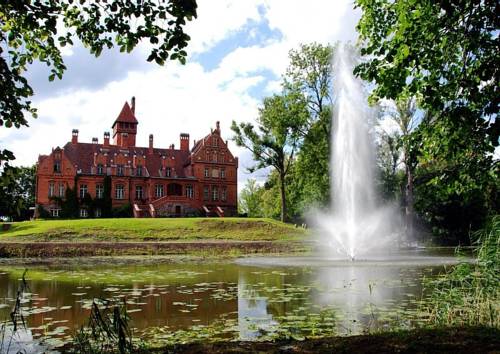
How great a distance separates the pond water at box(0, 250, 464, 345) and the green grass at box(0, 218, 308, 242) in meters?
17.8

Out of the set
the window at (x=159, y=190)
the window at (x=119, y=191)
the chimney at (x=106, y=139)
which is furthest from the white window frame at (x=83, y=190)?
the window at (x=159, y=190)

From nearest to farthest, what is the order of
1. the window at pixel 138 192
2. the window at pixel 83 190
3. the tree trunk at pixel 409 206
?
1. the tree trunk at pixel 409 206
2. the window at pixel 83 190
3. the window at pixel 138 192

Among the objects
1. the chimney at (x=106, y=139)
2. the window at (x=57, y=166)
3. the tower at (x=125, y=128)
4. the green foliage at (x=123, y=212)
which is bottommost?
the green foliage at (x=123, y=212)

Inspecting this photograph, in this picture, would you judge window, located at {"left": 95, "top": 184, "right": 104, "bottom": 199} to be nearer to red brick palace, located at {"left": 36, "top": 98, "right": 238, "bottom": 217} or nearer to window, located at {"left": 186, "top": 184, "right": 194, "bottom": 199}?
red brick palace, located at {"left": 36, "top": 98, "right": 238, "bottom": 217}

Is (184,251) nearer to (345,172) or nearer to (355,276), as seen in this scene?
(345,172)

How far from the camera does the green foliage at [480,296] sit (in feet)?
23.0

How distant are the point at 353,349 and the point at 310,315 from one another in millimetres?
4312

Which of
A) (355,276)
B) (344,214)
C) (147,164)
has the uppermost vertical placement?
(147,164)

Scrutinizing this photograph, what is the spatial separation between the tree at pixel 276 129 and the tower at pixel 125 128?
19839 mm

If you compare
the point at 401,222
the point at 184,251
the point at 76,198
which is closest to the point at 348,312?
the point at 184,251

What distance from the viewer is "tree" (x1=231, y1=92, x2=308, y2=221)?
149 ft

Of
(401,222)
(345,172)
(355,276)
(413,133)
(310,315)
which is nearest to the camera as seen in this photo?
(413,133)

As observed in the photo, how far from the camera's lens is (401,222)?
44344 millimetres

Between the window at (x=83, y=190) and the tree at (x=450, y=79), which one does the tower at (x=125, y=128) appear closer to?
the window at (x=83, y=190)
